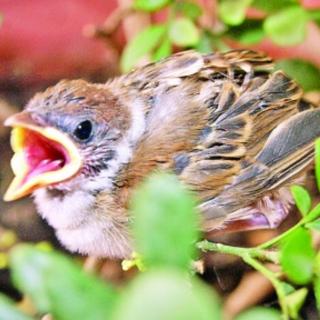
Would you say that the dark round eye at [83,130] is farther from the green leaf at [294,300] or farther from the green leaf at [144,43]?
the green leaf at [294,300]

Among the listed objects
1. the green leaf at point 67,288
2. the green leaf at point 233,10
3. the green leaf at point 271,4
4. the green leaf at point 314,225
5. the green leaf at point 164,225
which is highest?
the green leaf at point 164,225

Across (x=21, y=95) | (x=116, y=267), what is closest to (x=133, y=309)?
(x=116, y=267)

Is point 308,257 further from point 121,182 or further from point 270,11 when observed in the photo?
point 270,11

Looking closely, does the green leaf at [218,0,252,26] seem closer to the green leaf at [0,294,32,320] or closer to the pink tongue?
the pink tongue

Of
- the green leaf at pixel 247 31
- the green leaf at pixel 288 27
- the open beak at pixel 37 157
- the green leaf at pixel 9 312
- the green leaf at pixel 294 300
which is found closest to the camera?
the green leaf at pixel 9 312

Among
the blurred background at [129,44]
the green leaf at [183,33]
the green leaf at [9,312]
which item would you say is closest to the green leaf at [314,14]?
the blurred background at [129,44]

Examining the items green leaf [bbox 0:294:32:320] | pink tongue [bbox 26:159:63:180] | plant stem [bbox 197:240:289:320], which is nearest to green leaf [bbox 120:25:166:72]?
pink tongue [bbox 26:159:63:180]
